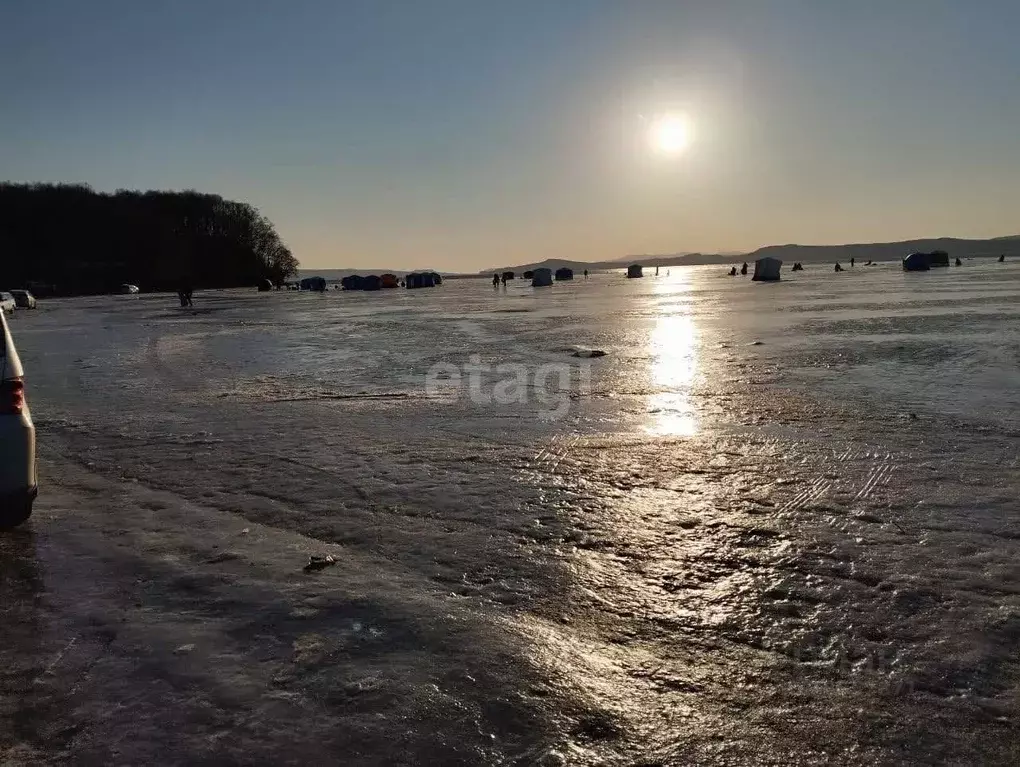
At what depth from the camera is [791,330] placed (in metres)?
19.6

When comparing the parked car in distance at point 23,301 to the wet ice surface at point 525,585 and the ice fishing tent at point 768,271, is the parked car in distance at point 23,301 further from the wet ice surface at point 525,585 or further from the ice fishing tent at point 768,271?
the ice fishing tent at point 768,271

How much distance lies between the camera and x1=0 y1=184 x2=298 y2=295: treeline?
97188 mm

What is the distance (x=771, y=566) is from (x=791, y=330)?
1685cm

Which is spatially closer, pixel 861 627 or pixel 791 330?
pixel 861 627

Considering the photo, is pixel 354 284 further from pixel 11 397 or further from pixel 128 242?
pixel 11 397

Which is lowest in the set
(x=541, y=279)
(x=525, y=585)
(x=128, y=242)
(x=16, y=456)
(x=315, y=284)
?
(x=525, y=585)

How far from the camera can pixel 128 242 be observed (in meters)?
106

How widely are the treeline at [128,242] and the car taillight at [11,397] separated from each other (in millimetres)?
96273

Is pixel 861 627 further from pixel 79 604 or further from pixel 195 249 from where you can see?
pixel 195 249

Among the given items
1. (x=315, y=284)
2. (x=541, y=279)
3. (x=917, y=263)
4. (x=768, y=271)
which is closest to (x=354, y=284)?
(x=315, y=284)

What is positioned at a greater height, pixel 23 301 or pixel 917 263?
pixel 917 263

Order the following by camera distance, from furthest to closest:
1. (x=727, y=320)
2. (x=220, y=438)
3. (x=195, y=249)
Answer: (x=195, y=249) < (x=727, y=320) < (x=220, y=438)

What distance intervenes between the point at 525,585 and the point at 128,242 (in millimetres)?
119680

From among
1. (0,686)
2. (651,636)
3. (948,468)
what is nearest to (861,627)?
(651,636)
